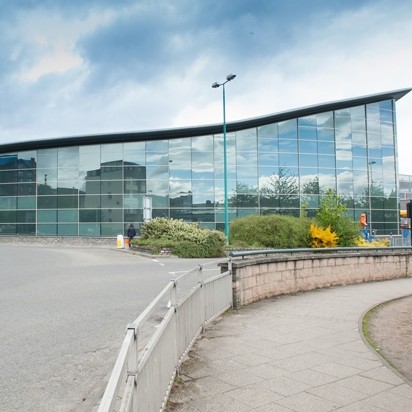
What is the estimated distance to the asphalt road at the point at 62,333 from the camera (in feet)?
14.3

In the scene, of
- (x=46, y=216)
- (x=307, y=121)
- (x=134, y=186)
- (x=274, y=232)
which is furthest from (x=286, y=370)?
(x=307, y=121)

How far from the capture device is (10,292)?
35.3 feet

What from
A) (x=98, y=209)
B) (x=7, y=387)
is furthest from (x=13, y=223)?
(x=7, y=387)

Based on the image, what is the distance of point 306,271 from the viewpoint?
1259 centimetres

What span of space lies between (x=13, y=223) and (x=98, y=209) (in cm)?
843

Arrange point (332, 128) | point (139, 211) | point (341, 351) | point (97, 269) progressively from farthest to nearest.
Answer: point (332, 128) < point (139, 211) < point (97, 269) < point (341, 351)

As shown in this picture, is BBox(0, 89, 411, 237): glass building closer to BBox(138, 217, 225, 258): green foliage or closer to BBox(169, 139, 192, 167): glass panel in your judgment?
BBox(169, 139, 192, 167): glass panel

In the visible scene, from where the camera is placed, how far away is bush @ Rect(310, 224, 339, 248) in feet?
75.9

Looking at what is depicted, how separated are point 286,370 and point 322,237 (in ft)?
61.3

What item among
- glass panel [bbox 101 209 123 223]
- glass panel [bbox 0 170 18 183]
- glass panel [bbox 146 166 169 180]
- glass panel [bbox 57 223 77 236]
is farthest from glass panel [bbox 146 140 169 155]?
glass panel [bbox 0 170 18 183]

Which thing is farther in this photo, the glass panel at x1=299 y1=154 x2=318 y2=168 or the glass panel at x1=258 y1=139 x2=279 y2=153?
the glass panel at x1=299 y1=154 x2=318 y2=168

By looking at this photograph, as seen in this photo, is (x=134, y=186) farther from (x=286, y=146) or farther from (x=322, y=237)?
(x=322, y=237)

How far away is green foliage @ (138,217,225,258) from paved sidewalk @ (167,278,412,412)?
13918mm

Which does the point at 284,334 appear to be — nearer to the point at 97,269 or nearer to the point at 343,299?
the point at 343,299
